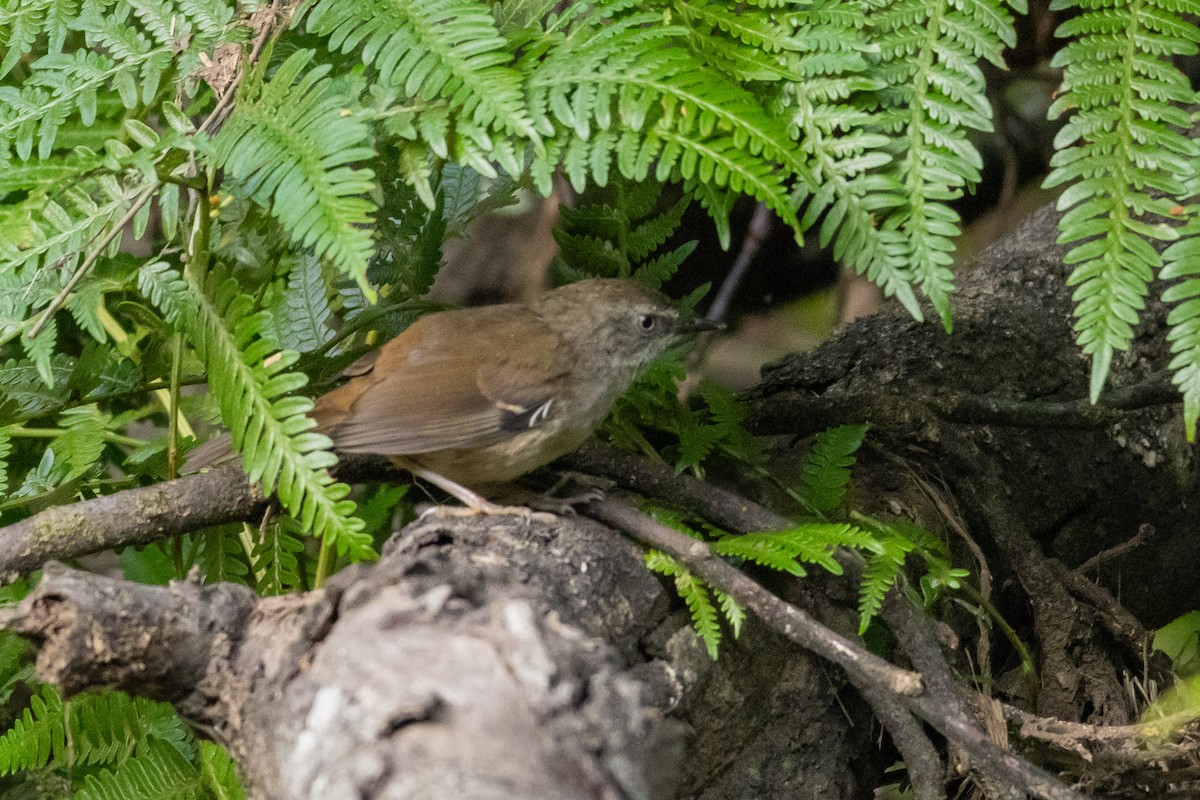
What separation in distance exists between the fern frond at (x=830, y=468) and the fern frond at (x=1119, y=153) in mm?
570

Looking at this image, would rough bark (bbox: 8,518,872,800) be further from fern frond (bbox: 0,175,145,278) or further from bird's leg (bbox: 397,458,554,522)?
fern frond (bbox: 0,175,145,278)

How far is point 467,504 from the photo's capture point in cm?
243

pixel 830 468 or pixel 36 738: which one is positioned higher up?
pixel 830 468

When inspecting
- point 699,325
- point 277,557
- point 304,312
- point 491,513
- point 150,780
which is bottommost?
point 150,780

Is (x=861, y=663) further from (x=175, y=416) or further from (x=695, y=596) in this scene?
(x=175, y=416)

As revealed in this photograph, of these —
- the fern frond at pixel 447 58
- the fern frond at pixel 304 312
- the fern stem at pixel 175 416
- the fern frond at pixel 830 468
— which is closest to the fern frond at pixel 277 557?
the fern stem at pixel 175 416

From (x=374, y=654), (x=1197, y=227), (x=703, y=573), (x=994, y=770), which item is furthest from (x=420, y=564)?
(x=1197, y=227)

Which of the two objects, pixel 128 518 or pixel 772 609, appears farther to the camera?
pixel 128 518

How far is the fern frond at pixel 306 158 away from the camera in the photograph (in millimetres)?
1849

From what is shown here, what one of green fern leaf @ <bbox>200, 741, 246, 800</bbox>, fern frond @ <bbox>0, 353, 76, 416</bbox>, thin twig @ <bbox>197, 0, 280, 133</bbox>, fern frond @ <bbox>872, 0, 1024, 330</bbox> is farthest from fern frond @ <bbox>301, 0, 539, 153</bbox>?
green fern leaf @ <bbox>200, 741, 246, 800</bbox>

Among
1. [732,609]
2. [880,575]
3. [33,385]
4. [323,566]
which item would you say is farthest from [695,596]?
[33,385]

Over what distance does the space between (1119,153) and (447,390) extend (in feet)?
4.79

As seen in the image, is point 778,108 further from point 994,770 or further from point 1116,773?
point 1116,773

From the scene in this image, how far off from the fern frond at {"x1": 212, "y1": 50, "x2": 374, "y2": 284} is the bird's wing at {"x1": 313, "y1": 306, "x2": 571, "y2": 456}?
49cm
